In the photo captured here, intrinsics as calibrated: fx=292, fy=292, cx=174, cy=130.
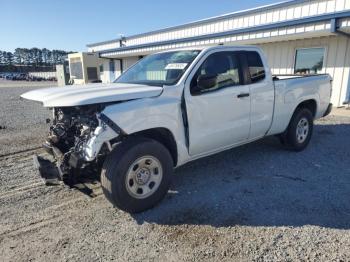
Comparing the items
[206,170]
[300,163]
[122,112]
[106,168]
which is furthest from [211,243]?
[300,163]

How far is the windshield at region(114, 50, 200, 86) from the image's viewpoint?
4035 millimetres

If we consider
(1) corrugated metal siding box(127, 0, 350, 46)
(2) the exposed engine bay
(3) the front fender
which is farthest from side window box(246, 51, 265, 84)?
(1) corrugated metal siding box(127, 0, 350, 46)

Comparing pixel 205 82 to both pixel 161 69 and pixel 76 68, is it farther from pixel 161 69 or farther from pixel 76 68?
pixel 76 68

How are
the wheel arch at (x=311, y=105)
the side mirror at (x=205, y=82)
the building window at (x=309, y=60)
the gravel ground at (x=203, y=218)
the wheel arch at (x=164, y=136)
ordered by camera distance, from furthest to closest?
the building window at (x=309, y=60)
the wheel arch at (x=311, y=105)
the side mirror at (x=205, y=82)
the wheel arch at (x=164, y=136)
the gravel ground at (x=203, y=218)

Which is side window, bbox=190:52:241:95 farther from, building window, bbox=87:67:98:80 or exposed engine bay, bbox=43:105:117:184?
building window, bbox=87:67:98:80

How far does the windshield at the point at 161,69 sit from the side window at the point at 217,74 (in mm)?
219

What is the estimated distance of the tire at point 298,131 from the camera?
567 centimetres

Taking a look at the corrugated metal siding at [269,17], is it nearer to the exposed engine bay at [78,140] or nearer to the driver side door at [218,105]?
the driver side door at [218,105]

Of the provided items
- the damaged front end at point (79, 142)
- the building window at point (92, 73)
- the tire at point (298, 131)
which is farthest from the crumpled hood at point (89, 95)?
the building window at point (92, 73)

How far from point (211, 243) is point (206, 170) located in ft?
6.63

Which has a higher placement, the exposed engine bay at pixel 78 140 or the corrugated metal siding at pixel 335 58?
the corrugated metal siding at pixel 335 58

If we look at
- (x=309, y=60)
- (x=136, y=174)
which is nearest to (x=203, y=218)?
(x=136, y=174)

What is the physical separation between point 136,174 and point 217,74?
189 cm

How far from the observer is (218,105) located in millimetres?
4148
